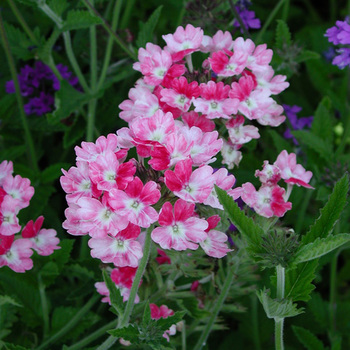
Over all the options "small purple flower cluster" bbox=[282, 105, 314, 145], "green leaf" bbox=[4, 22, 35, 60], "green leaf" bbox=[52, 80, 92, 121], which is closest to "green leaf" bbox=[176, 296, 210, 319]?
"green leaf" bbox=[52, 80, 92, 121]

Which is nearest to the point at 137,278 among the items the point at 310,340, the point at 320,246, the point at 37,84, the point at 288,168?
the point at 320,246

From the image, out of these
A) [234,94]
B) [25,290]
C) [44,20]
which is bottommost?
[25,290]

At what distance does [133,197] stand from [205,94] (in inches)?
18.0

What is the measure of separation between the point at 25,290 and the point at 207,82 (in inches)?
39.5

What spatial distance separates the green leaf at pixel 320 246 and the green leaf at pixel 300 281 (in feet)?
0.34

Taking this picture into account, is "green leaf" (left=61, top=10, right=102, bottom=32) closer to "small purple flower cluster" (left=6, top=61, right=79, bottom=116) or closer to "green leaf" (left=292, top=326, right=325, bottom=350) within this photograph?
"small purple flower cluster" (left=6, top=61, right=79, bottom=116)

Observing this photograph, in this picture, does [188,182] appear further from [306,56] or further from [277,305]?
[306,56]

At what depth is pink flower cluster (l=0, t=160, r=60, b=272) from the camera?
5.27 ft

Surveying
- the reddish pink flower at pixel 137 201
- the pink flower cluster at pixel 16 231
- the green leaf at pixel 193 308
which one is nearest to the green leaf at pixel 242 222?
the reddish pink flower at pixel 137 201

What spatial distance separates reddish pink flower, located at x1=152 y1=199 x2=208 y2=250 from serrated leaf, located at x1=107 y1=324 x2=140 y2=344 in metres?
0.26

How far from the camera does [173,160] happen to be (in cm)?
139

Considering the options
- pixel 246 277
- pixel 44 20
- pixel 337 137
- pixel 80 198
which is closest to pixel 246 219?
pixel 80 198

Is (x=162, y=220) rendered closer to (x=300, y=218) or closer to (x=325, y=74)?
(x=300, y=218)

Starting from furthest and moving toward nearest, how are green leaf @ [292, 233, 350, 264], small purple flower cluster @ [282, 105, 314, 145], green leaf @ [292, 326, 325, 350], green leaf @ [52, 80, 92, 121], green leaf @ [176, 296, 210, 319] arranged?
1. small purple flower cluster @ [282, 105, 314, 145]
2. green leaf @ [52, 80, 92, 121]
3. green leaf @ [292, 326, 325, 350]
4. green leaf @ [176, 296, 210, 319]
5. green leaf @ [292, 233, 350, 264]
